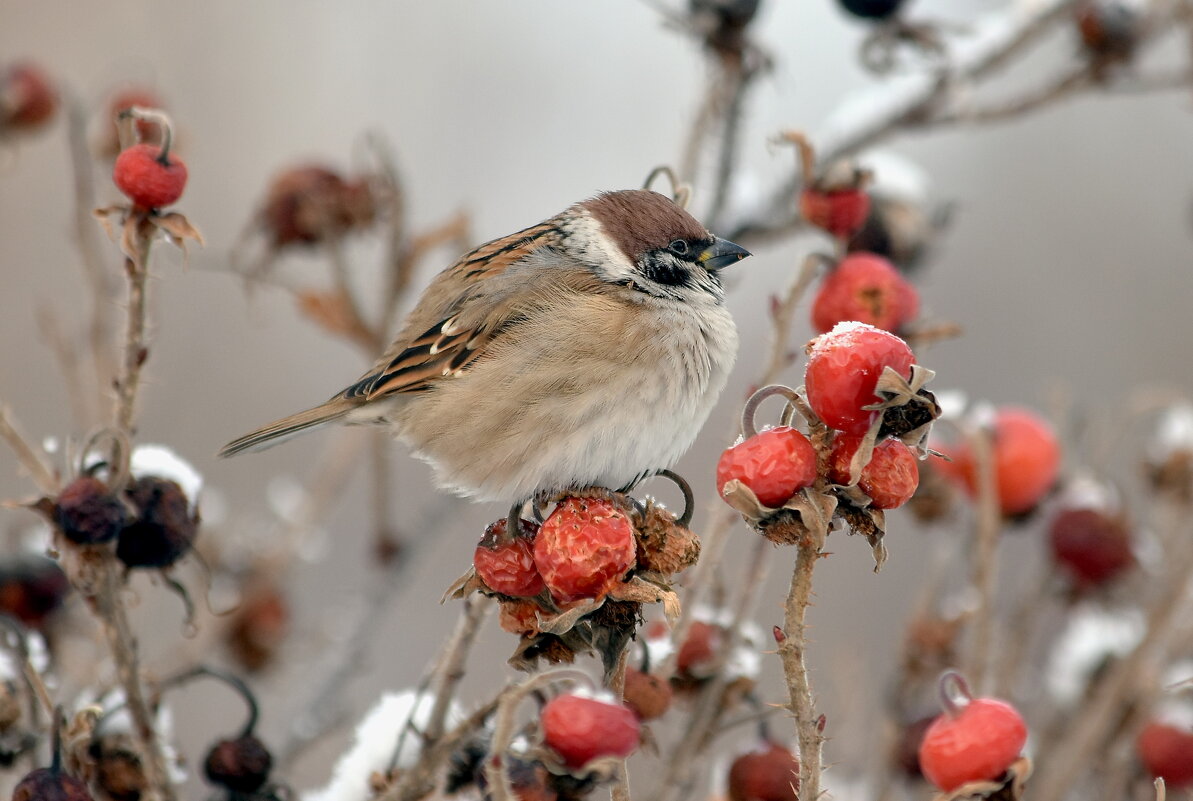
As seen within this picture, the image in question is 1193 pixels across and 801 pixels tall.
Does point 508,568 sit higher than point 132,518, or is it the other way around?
point 132,518

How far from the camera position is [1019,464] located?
8.19 feet

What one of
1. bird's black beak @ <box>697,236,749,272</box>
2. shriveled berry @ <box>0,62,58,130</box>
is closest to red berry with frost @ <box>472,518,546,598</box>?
bird's black beak @ <box>697,236,749,272</box>

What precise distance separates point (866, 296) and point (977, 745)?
0.84 m

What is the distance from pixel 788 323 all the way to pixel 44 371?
5576mm

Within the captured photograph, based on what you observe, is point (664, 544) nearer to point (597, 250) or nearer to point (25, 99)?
point (597, 250)

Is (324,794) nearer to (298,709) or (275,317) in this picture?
(298,709)

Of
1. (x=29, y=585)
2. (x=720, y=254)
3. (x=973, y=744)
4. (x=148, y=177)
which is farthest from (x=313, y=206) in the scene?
(x=973, y=744)

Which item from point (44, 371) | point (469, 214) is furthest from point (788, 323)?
point (44, 371)

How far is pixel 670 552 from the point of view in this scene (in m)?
1.55

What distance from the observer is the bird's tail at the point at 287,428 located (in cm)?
251

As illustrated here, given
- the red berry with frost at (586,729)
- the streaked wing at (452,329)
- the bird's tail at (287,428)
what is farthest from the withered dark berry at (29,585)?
the red berry with frost at (586,729)

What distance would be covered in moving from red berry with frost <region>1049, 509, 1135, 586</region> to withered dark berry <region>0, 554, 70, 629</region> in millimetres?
1964

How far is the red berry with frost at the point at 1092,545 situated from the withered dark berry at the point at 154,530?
1781mm

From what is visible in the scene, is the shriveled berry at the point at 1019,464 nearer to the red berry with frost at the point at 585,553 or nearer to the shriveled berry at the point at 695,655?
the shriveled berry at the point at 695,655
